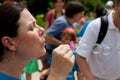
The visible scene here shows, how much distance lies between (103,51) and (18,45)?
6.17 ft

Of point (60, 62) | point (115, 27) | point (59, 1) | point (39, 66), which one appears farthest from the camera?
point (59, 1)

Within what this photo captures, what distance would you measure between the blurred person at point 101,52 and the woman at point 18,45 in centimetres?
175

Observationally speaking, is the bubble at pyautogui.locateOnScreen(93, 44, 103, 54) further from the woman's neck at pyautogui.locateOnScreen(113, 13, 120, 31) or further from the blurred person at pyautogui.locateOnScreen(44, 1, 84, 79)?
the blurred person at pyautogui.locateOnScreen(44, 1, 84, 79)

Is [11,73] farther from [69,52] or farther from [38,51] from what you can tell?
[69,52]

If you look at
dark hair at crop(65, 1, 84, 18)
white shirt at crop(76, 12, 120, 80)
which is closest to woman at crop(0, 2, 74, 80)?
white shirt at crop(76, 12, 120, 80)

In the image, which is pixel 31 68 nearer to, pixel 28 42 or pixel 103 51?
pixel 103 51

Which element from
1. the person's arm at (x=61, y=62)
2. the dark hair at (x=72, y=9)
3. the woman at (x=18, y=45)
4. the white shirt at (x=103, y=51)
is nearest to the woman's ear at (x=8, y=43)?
the woman at (x=18, y=45)

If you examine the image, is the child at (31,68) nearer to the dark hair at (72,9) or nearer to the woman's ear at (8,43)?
the dark hair at (72,9)

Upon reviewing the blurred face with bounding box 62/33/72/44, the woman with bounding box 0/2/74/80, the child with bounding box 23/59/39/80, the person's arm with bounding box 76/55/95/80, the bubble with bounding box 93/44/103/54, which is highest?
the woman with bounding box 0/2/74/80

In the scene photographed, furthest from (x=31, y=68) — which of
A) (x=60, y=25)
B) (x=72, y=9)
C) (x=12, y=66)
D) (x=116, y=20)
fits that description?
(x=12, y=66)

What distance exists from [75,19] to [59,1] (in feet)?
7.26

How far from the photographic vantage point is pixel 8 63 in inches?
96.3

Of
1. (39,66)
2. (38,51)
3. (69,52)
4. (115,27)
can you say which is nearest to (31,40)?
(38,51)

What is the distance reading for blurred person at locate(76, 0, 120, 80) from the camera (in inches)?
163
